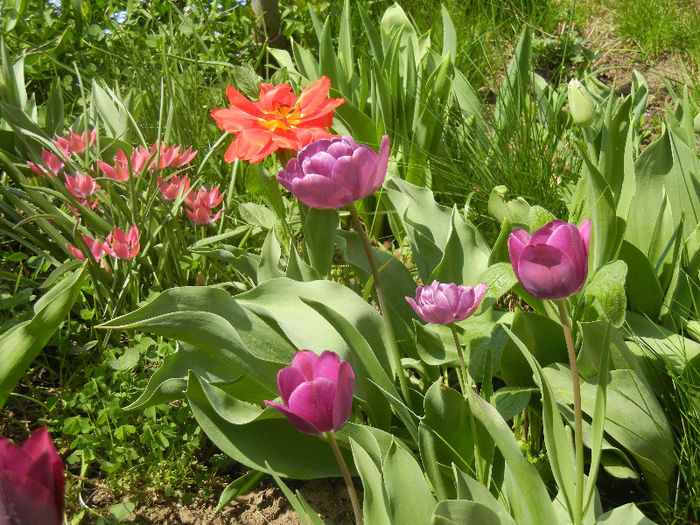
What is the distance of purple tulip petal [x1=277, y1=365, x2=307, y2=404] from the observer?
85cm

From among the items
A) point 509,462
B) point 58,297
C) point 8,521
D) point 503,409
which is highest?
point 8,521

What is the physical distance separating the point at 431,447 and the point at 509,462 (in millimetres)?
167

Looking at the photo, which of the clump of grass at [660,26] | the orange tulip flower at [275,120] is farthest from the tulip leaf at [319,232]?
the clump of grass at [660,26]

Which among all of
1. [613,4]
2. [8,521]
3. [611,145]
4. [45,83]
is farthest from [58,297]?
[613,4]

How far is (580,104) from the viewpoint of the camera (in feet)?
4.62

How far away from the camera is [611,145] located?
62.8 inches

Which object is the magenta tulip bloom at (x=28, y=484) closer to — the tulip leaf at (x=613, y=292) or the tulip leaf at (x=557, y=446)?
the tulip leaf at (x=557, y=446)

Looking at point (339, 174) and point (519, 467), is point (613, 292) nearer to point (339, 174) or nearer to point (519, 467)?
point (519, 467)

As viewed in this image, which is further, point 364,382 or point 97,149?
point 97,149

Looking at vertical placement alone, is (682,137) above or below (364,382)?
above

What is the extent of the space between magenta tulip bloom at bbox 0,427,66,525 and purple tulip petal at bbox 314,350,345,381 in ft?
1.15

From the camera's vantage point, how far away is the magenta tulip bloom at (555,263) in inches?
33.8

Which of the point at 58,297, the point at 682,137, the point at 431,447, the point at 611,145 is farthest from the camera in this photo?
the point at 682,137

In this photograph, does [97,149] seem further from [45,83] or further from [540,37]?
[540,37]
